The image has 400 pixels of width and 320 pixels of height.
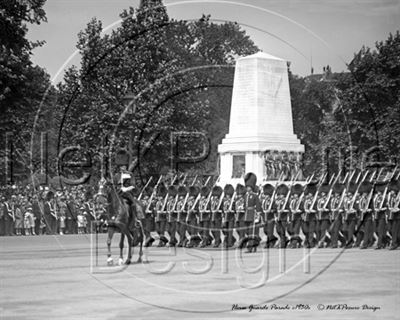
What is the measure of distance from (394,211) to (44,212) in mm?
16926

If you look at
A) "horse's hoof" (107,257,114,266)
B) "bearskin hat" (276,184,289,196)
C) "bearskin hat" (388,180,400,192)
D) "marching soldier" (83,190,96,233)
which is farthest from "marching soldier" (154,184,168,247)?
"marching soldier" (83,190,96,233)

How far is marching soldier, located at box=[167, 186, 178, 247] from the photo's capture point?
2505 cm

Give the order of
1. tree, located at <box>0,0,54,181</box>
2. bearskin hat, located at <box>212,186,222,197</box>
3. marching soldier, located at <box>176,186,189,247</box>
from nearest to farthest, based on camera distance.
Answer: bearskin hat, located at <box>212,186,222,197</box> → marching soldier, located at <box>176,186,189,247</box> → tree, located at <box>0,0,54,181</box>

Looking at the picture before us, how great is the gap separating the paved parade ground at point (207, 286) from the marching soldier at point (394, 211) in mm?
854

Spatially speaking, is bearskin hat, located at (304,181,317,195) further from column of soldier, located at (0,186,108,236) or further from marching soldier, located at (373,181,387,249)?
column of soldier, located at (0,186,108,236)

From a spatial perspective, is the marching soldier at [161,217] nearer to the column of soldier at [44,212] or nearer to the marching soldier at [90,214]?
the column of soldier at [44,212]

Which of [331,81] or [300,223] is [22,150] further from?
[331,81]

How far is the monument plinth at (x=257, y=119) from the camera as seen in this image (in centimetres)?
3781

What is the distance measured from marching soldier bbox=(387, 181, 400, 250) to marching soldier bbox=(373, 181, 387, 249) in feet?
0.58

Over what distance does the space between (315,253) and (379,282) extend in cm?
692

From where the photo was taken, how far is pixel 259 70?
37.9 meters

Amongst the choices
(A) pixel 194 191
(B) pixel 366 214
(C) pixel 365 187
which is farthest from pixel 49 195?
(B) pixel 366 214

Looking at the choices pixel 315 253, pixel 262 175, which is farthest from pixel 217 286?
pixel 262 175

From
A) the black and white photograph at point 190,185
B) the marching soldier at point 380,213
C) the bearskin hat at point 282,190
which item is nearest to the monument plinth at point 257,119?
the black and white photograph at point 190,185
